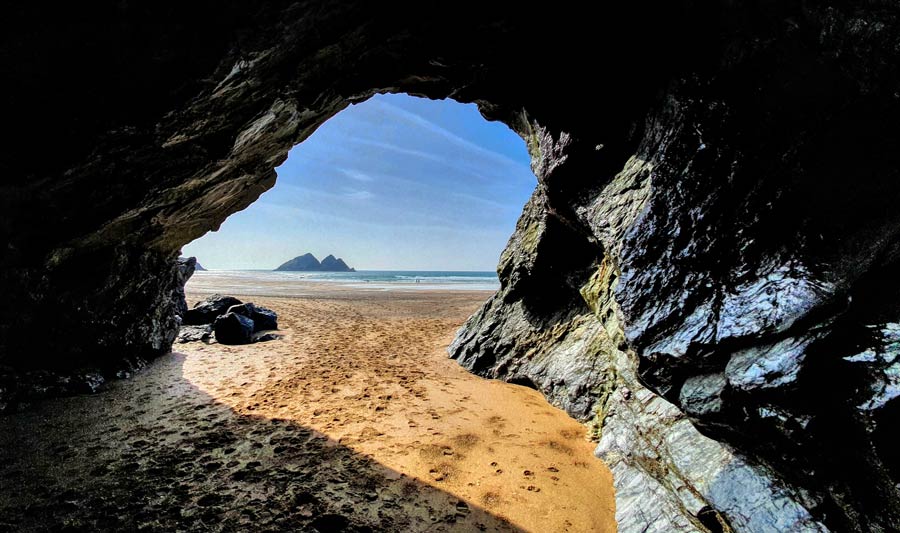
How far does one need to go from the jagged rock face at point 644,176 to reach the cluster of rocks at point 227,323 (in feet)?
15.4

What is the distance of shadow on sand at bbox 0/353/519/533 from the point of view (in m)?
3.75

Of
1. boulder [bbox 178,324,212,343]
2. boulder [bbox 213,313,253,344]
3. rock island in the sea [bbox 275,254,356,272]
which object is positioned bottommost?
boulder [bbox 178,324,212,343]

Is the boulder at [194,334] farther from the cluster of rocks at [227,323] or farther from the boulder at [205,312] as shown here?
the boulder at [205,312]

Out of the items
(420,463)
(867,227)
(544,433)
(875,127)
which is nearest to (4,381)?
(420,463)

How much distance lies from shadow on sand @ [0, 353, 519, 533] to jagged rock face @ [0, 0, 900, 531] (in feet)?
7.59

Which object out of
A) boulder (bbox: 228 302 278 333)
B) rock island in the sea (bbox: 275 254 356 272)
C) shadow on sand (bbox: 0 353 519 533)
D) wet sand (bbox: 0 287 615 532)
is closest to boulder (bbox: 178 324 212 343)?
boulder (bbox: 228 302 278 333)

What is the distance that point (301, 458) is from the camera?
16.4 ft

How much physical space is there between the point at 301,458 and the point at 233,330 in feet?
31.0

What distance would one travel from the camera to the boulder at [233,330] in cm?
1252

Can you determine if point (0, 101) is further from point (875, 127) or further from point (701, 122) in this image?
point (875, 127)

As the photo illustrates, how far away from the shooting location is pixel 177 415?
20.7 feet

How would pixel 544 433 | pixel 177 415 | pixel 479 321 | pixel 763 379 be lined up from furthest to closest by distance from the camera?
pixel 479 321
pixel 177 415
pixel 544 433
pixel 763 379

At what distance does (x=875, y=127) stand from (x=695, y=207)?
1554mm

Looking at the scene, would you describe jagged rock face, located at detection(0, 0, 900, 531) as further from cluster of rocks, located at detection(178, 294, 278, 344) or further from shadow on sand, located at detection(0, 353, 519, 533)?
cluster of rocks, located at detection(178, 294, 278, 344)
